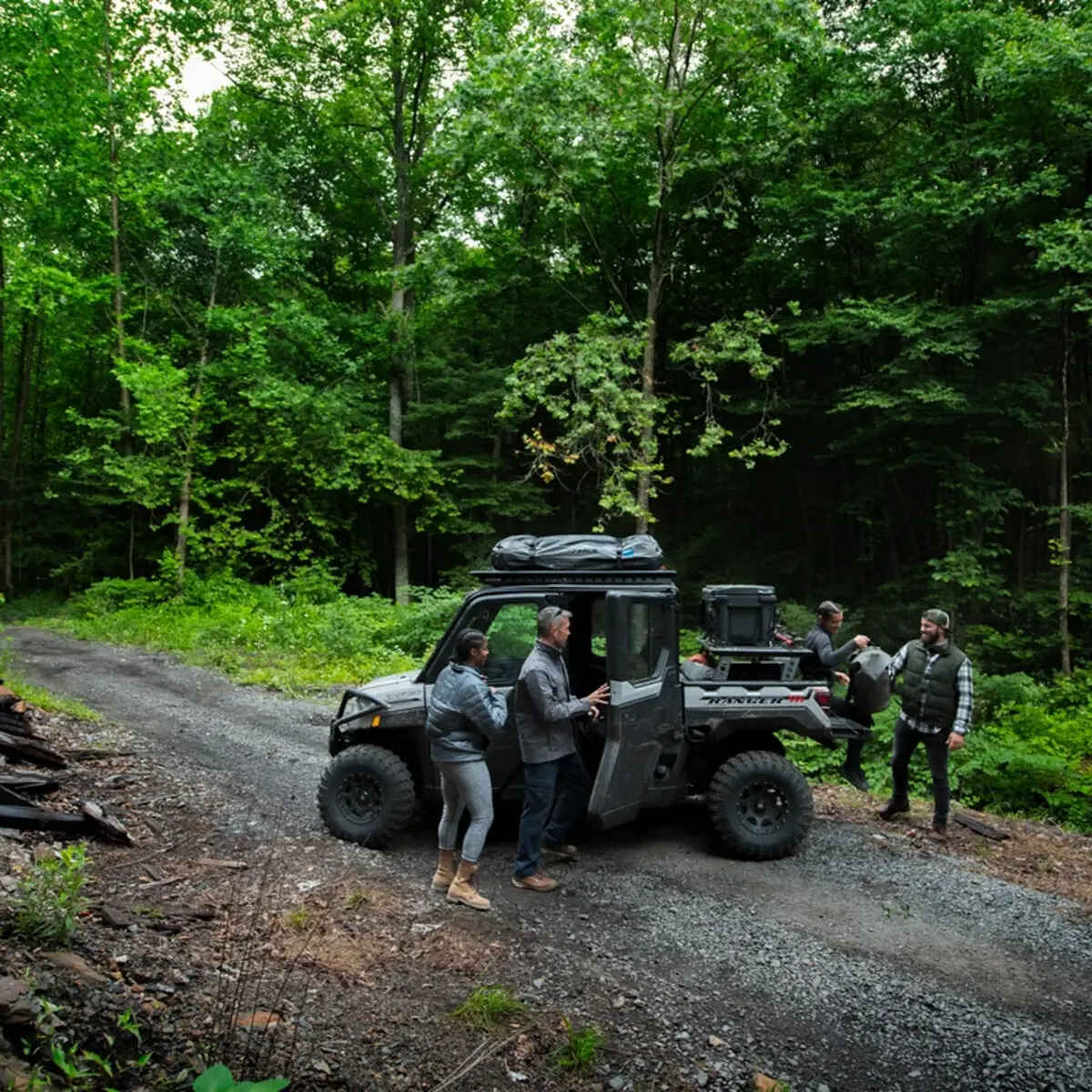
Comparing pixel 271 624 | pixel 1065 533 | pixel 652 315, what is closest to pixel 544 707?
pixel 652 315

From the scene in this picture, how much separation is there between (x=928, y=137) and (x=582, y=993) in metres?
17.7

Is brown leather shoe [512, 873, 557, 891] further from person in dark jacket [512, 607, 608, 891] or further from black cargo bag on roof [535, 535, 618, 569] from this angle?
black cargo bag on roof [535, 535, 618, 569]

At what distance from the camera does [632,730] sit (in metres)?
5.61

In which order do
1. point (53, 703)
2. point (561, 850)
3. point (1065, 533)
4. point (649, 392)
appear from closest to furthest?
point (561, 850) < point (53, 703) < point (649, 392) < point (1065, 533)

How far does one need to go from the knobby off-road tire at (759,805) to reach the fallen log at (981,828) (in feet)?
7.18

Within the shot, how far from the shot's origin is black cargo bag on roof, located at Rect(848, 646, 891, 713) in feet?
22.4

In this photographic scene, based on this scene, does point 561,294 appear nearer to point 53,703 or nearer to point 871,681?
point 53,703

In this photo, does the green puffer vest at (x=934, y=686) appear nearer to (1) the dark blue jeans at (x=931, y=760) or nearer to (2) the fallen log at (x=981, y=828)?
(1) the dark blue jeans at (x=931, y=760)

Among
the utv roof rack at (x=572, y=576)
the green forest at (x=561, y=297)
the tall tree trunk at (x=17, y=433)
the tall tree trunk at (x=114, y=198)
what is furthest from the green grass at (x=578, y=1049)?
the tall tree trunk at (x=17, y=433)

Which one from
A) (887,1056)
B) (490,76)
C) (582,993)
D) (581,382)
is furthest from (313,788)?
(490,76)

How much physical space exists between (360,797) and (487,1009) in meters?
2.55

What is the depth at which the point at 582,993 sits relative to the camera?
13.2 ft

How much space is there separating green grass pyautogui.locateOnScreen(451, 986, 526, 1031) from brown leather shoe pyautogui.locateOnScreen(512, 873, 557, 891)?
142 centimetres

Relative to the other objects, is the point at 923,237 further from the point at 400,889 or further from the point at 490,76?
the point at 400,889
